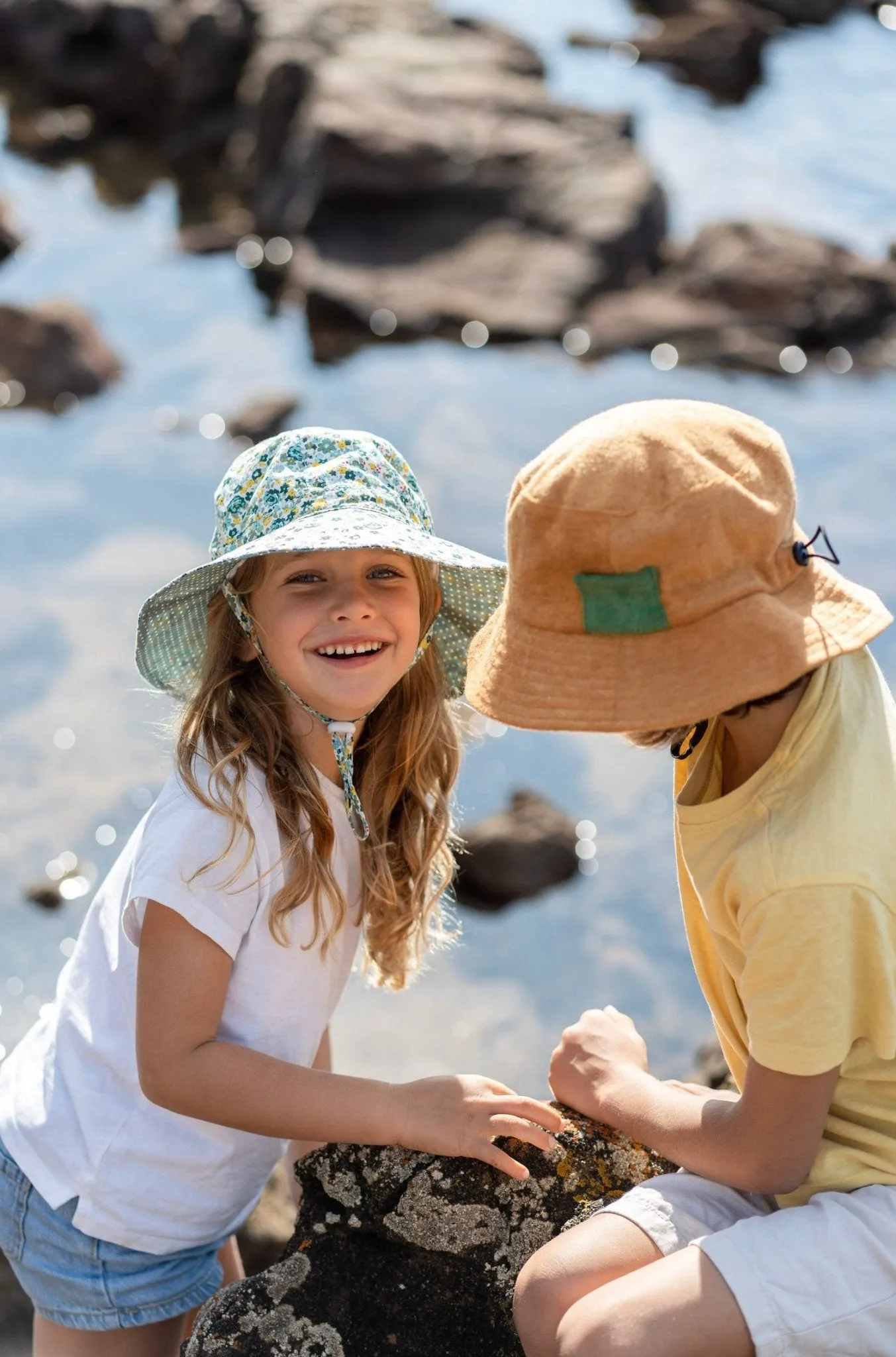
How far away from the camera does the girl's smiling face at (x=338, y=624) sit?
222cm

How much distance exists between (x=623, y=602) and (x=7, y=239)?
29.4 ft

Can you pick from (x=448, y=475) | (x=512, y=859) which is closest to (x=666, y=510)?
(x=512, y=859)

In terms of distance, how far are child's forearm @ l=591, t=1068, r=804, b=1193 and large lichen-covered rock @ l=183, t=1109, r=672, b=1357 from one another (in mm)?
104

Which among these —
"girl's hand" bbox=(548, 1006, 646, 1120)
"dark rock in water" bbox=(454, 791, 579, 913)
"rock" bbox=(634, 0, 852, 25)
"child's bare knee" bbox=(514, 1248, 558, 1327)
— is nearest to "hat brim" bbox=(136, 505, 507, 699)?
"girl's hand" bbox=(548, 1006, 646, 1120)

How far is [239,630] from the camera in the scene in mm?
2357

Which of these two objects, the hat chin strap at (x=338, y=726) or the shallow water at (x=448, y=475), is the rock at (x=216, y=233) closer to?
the shallow water at (x=448, y=475)

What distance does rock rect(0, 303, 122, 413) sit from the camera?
26.7ft

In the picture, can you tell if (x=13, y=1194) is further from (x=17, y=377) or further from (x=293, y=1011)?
(x=17, y=377)

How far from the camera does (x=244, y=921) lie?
2.14 m

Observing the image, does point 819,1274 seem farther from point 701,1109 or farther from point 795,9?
point 795,9

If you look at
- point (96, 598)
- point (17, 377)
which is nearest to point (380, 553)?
point (96, 598)

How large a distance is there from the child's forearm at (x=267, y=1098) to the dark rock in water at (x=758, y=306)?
6551 millimetres

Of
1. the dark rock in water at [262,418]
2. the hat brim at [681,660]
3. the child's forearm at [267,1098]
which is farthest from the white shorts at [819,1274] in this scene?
the dark rock in water at [262,418]

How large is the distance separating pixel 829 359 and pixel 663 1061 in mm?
4863
